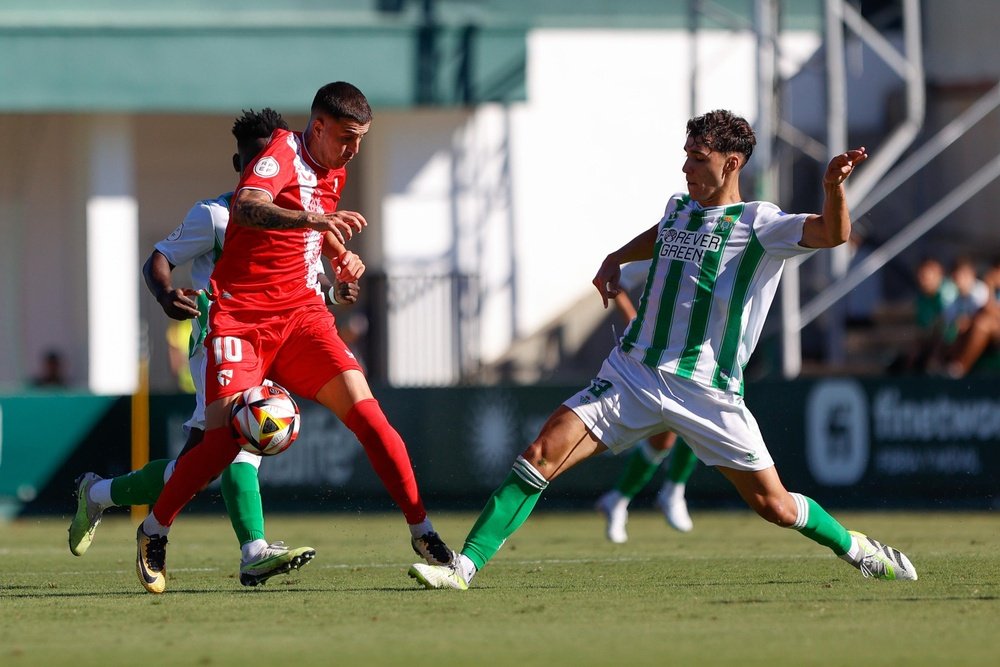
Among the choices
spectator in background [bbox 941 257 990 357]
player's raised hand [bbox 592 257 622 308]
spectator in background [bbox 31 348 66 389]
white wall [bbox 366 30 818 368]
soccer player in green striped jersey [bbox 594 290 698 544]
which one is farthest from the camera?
white wall [bbox 366 30 818 368]

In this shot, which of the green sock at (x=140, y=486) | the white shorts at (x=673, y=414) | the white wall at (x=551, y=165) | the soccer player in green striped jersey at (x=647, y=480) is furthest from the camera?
the white wall at (x=551, y=165)

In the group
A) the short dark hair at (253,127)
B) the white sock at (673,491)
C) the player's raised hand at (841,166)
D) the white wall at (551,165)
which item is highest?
the white wall at (551,165)

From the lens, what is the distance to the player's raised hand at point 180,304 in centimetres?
770

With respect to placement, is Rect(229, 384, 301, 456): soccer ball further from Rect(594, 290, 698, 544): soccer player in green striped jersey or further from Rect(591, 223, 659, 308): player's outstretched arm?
Rect(594, 290, 698, 544): soccer player in green striped jersey

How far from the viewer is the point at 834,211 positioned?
24.0ft

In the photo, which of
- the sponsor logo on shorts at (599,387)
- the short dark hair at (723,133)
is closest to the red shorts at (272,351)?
the sponsor logo on shorts at (599,387)

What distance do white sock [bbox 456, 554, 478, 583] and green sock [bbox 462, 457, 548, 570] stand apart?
0.6 inches

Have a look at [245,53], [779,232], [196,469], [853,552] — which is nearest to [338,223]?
[196,469]

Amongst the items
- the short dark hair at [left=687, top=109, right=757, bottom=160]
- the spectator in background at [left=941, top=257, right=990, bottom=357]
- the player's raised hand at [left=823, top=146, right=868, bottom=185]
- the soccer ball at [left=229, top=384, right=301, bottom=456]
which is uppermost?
the short dark hair at [left=687, top=109, right=757, bottom=160]

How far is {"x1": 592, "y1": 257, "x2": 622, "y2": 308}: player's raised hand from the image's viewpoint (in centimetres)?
800

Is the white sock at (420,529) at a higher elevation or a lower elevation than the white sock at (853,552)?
higher

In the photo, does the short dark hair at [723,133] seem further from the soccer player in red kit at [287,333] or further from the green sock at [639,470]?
the green sock at [639,470]

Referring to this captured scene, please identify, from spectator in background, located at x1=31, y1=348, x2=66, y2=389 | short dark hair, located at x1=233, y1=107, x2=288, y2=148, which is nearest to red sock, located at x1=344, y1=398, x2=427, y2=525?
short dark hair, located at x1=233, y1=107, x2=288, y2=148

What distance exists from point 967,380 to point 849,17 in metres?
4.98
